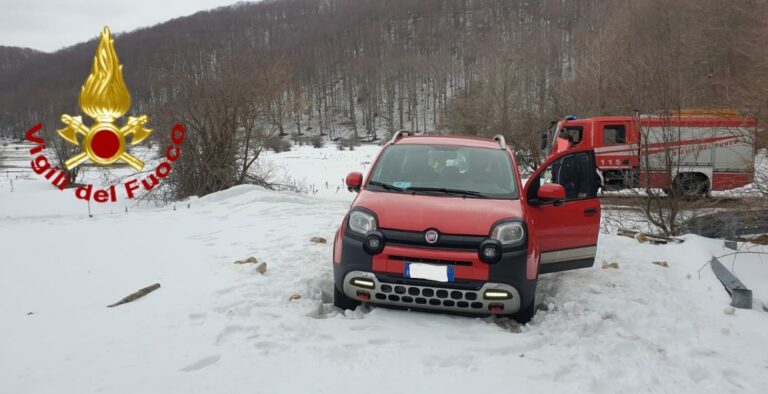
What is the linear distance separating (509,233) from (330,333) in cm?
166

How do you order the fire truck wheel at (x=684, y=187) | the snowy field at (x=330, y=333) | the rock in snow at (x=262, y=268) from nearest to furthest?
the snowy field at (x=330, y=333)
the rock in snow at (x=262, y=268)
the fire truck wheel at (x=684, y=187)

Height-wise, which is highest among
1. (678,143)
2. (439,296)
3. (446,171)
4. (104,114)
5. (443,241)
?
(104,114)

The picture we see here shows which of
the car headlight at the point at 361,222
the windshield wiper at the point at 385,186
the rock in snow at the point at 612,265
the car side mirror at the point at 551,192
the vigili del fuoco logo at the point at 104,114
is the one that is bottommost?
the rock in snow at the point at 612,265

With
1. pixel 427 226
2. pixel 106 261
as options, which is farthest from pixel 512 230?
pixel 106 261

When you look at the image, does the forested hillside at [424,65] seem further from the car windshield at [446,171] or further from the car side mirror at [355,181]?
the car side mirror at [355,181]

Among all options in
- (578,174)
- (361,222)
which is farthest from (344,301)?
(578,174)

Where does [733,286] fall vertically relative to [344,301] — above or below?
below

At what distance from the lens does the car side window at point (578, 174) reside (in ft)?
16.5

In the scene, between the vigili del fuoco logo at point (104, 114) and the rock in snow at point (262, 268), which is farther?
the vigili del fuoco logo at point (104, 114)

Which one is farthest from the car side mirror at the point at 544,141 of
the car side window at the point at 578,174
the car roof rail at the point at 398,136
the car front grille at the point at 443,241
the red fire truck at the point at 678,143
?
the car front grille at the point at 443,241

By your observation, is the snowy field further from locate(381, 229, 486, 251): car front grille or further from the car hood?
the car hood

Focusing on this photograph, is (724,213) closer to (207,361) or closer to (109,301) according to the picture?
(207,361)

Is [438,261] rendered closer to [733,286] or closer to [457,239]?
[457,239]

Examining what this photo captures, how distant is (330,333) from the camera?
145 inches
